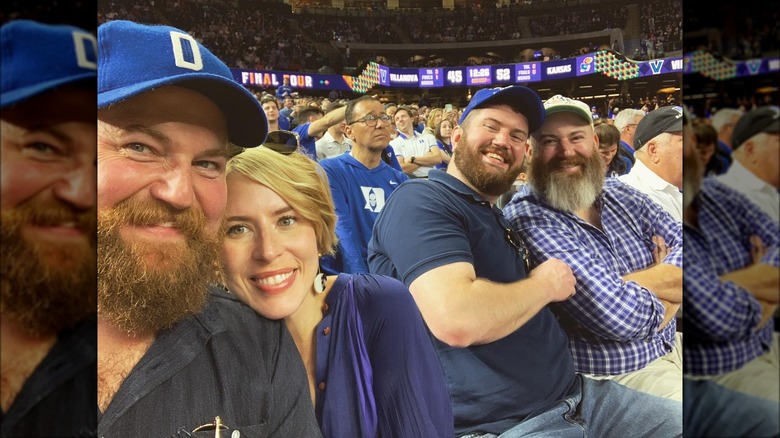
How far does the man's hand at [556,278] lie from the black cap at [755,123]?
73cm

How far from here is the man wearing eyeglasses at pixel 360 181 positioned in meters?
2.54

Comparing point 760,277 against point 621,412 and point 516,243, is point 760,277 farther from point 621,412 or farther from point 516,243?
point 516,243

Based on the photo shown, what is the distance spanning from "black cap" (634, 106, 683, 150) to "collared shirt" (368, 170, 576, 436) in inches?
23.3

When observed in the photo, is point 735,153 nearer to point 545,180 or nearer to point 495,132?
point 545,180

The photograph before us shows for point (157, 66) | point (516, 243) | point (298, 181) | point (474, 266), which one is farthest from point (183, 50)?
point (516, 243)

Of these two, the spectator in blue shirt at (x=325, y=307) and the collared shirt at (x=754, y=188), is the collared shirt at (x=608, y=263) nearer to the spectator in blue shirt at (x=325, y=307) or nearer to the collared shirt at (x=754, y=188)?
the collared shirt at (x=754, y=188)

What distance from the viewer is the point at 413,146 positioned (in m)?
2.60

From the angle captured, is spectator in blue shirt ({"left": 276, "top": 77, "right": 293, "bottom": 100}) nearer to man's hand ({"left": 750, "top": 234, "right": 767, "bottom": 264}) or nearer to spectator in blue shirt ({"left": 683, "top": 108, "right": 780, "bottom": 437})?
spectator in blue shirt ({"left": 683, "top": 108, "right": 780, "bottom": 437})

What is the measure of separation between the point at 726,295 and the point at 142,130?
2081 millimetres

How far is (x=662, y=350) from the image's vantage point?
2684mm

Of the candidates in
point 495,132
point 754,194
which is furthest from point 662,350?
point 495,132

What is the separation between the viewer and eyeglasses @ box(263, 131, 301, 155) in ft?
8.14

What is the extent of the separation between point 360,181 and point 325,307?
455mm

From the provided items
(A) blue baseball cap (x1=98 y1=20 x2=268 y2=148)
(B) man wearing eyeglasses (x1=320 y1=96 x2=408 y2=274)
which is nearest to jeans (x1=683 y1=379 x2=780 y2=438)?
(B) man wearing eyeglasses (x1=320 y1=96 x2=408 y2=274)
